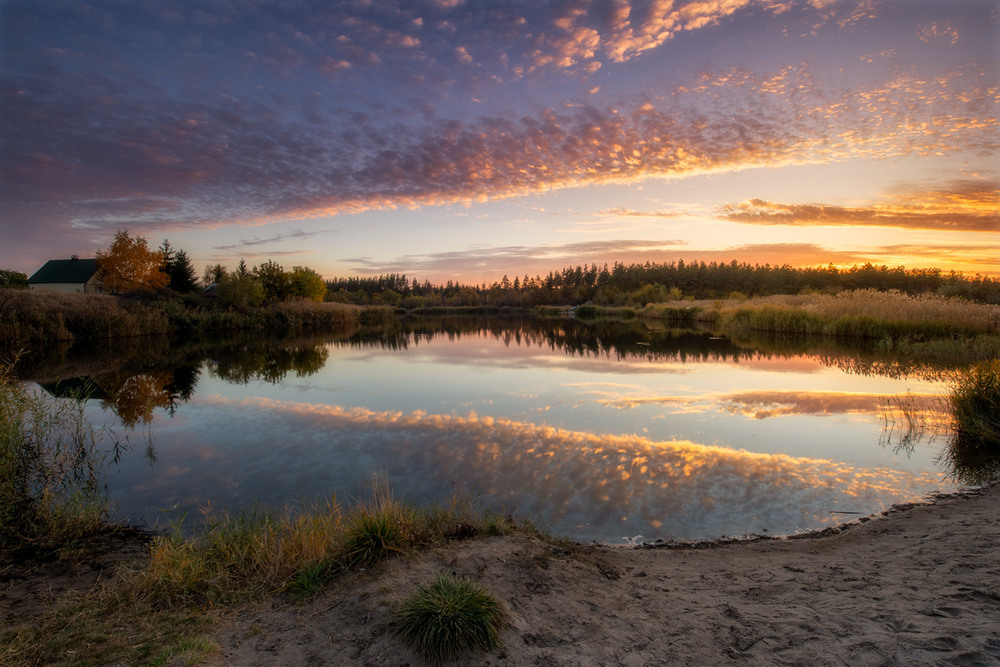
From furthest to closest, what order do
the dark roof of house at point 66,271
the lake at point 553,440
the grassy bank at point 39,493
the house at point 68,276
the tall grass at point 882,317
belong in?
the dark roof of house at point 66,271 → the house at point 68,276 → the tall grass at point 882,317 → the lake at point 553,440 → the grassy bank at point 39,493

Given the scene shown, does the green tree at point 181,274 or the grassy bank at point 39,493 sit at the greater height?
the green tree at point 181,274

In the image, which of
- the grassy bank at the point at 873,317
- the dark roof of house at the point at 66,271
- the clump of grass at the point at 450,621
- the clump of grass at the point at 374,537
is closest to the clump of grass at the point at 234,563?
the clump of grass at the point at 374,537

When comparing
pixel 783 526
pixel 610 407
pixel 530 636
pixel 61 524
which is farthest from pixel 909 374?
pixel 61 524

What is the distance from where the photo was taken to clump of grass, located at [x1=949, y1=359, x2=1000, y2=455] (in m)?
7.54

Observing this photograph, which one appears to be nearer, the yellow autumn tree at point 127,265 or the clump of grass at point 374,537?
the clump of grass at point 374,537

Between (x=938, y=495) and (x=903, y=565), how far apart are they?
2.76m

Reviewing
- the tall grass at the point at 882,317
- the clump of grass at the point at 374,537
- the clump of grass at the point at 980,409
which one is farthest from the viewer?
the tall grass at the point at 882,317

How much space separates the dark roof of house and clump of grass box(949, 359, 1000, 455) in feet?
211

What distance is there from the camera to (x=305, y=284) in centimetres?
5441

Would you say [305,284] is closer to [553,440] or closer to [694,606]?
[553,440]

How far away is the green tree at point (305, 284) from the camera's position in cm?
5325

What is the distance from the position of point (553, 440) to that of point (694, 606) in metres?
4.82

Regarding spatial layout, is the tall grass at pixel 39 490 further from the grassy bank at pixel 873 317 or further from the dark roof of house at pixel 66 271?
the dark roof of house at pixel 66 271

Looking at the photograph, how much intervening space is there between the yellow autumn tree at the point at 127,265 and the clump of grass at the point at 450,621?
45125 millimetres
